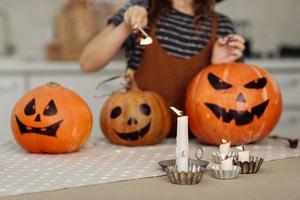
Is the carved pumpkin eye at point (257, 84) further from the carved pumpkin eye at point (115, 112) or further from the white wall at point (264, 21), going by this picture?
the white wall at point (264, 21)

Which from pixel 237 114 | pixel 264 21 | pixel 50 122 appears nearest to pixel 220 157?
pixel 237 114

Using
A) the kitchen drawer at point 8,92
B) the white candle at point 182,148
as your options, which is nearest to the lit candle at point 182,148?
the white candle at point 182,148

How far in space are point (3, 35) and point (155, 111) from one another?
1.84 metres

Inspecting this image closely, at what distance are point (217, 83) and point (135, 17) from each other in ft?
0.68

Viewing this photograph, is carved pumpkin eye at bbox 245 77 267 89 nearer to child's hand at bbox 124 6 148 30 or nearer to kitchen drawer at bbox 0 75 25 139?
child's hand at bbox 124 6 148 30

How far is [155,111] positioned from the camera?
1191 mm

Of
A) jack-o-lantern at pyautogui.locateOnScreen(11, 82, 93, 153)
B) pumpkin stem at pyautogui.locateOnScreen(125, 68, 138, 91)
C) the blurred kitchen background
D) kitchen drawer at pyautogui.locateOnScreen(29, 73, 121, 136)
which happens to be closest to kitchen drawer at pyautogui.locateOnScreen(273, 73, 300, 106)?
the blurred kitchen background

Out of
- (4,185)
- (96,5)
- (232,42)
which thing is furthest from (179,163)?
(96,5)

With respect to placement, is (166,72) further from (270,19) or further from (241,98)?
(270,19)

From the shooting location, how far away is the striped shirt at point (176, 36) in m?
1.39

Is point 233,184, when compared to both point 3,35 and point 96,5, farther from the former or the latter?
point 3,35

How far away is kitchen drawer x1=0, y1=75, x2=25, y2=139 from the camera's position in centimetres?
246

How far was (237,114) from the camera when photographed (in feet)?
3.77

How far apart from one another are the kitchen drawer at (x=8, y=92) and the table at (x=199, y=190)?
5.48 ft
